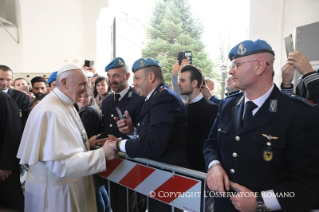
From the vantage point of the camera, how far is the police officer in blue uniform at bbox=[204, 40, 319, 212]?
1198mm

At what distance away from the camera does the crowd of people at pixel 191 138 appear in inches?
49.1

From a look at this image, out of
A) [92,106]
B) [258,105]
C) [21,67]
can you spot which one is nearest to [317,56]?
[258,105]

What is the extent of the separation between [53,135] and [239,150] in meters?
1.45

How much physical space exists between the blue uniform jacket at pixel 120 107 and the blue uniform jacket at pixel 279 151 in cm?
151

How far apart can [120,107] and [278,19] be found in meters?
4.44

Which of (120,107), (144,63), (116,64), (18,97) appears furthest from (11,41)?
(144,63)

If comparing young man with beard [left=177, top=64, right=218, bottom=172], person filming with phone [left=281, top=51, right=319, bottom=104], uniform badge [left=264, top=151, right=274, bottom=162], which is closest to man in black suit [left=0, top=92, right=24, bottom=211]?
young man with beard [left=177, top=64, right=218, bottom=172]

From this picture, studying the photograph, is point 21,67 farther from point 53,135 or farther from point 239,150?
point 239,150

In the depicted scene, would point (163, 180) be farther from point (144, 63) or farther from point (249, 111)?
point (144, 63)

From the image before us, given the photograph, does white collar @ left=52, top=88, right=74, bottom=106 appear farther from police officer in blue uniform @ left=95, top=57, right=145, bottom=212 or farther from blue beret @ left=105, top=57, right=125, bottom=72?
blue beret @ left=105, top=57, right=125, bottom=72

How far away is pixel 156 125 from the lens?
1.75 m

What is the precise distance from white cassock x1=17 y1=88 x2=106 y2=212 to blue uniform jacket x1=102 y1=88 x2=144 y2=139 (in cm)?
86

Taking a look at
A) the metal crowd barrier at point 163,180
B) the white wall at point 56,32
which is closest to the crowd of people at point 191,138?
the metal crowd barrier at point 163,180

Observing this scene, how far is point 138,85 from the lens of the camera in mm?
2172
